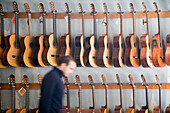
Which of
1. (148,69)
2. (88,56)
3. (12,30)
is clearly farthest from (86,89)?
(12,30)

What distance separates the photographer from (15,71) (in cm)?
569

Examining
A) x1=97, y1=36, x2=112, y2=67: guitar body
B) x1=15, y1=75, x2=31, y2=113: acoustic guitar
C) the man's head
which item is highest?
x1=97, y1=36, x2=112, y2=67: guitar body

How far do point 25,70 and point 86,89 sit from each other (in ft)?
3.86

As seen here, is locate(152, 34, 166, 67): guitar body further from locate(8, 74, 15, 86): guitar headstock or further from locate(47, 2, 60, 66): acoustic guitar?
locate(8, 74, 15, 86): guitar headstock

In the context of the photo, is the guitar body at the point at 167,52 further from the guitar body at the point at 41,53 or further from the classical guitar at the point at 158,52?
the guitar body at the point at 41,53

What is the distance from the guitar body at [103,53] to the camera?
5117mm

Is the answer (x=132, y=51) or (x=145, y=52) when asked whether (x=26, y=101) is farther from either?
(x=145, y=52)

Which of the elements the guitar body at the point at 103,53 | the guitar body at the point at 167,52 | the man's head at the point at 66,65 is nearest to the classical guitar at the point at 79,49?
the guitar body at the point at 103,53

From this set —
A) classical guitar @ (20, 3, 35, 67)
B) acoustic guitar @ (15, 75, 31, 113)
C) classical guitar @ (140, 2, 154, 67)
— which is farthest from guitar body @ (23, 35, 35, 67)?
classical guitar @ (140, 2, 154, 67)

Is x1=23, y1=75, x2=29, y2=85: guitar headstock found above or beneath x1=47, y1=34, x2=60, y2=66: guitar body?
beneath

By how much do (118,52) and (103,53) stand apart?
25 cm

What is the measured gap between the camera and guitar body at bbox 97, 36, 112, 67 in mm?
5117

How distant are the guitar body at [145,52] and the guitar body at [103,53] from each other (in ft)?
1.81

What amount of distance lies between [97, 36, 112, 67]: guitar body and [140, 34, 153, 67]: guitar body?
55 cm
